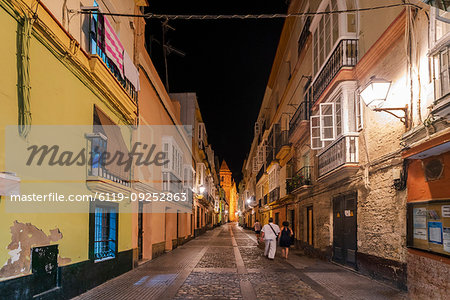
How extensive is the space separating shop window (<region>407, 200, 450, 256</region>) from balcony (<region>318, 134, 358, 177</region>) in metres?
3.30

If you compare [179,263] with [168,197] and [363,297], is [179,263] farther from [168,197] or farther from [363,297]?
[363,297]

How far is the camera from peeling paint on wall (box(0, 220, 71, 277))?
5.57 meters

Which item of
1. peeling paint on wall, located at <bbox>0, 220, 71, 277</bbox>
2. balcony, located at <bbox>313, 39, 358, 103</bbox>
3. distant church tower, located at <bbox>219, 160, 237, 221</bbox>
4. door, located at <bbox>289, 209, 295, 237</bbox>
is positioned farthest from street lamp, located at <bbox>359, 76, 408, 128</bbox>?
distant church tower, located at <bbox>219, 160, 237, 221</bbox>

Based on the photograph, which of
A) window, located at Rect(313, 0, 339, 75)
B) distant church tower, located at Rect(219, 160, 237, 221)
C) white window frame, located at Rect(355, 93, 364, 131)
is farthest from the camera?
distant church tower, located at Rect(219, 160, 237, 221)

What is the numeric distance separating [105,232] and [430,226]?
713 centimetres

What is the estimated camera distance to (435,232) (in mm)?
6980

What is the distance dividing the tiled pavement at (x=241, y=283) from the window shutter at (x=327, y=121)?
13.5 feet

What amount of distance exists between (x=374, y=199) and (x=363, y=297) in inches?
115

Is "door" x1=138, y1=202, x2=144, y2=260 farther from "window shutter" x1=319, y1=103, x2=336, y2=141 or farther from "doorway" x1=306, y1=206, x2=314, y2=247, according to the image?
"doorway" x1=306, y1=206, x2=314, y2=247

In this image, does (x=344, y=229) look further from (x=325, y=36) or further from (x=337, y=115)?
(x=325, y=36)

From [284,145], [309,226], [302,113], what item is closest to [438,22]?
[302,113]

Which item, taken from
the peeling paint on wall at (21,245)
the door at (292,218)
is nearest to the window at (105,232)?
the peeling paint on wall at (21,245)

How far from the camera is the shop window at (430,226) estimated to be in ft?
21.9

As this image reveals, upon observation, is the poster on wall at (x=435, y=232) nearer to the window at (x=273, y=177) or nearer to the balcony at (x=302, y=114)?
the balcony at (x=302, y=114)
